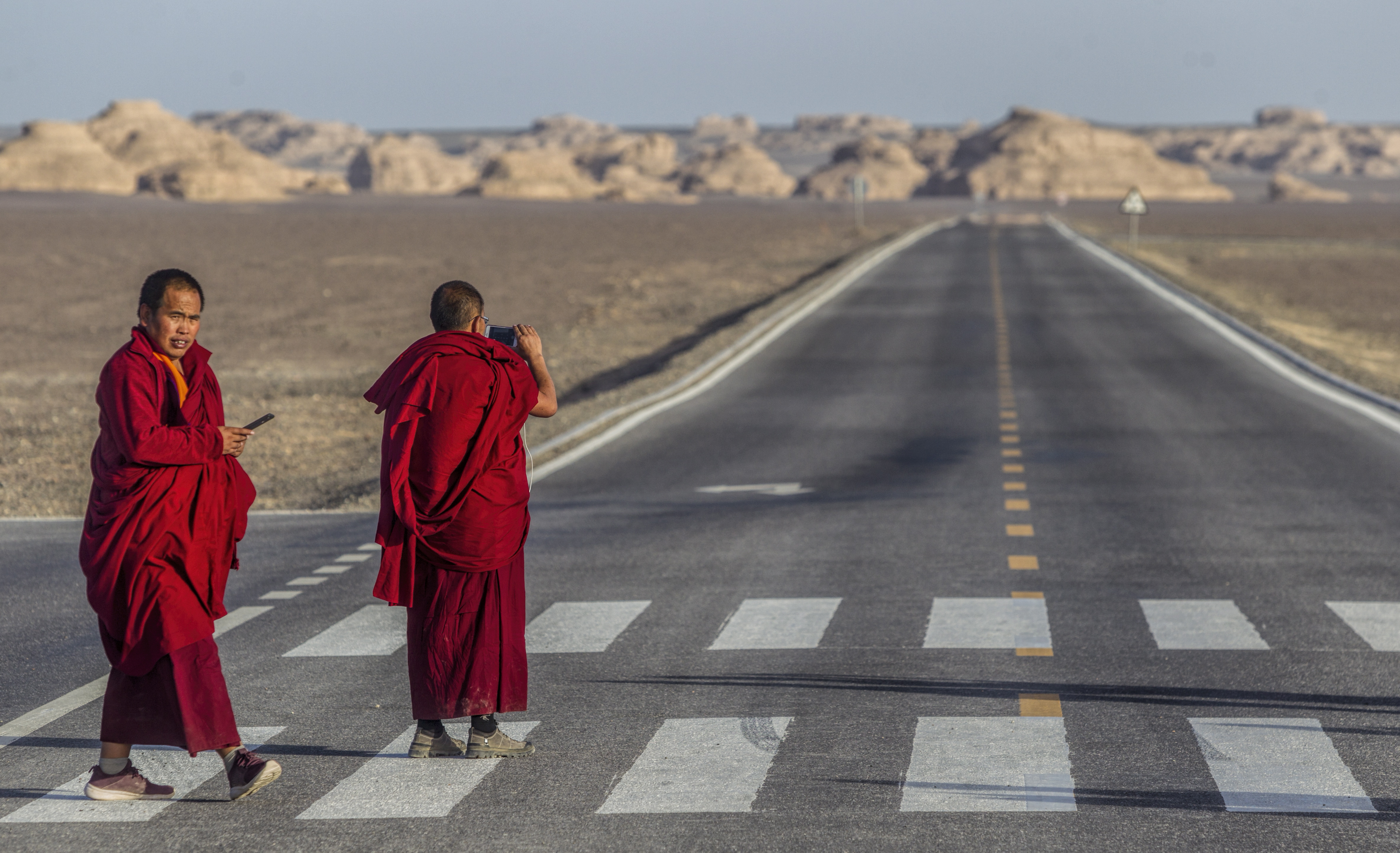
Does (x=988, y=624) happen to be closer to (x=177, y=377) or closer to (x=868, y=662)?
(x=868, y=662)

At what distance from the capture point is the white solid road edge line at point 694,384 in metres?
→ 17.8

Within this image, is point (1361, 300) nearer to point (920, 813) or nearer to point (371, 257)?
point (371, 257)

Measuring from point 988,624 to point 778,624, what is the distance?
4.03ft

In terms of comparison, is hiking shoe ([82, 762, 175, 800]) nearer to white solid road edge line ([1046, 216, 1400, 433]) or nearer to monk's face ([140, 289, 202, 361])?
monk's face ([140, 289, 202, 361])

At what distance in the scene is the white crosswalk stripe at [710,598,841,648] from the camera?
9062 mm

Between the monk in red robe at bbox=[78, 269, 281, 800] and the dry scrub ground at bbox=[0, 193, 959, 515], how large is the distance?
8.49 metres

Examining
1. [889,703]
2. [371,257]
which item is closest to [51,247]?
[371,257]

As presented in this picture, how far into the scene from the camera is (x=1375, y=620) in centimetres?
951

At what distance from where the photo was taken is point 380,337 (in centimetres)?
3516

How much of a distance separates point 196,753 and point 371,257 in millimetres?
62740

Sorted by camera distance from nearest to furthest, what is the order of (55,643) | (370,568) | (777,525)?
(55,643) < (370,568) < (777,525)

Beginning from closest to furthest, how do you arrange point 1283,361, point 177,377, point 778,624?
1. point 177,377
2. point 778,624
3. point 1283,361

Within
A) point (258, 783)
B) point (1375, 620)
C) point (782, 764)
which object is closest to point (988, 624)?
point (1375, 620)

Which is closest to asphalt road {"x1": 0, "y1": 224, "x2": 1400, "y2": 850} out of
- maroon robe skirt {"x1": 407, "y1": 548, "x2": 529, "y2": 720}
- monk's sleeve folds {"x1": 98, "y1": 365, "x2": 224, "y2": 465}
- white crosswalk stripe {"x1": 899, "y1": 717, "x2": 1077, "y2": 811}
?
white crosswalk stripe {"x1": 899, "y1": 717, "x2": 1077, "y2": 811}
